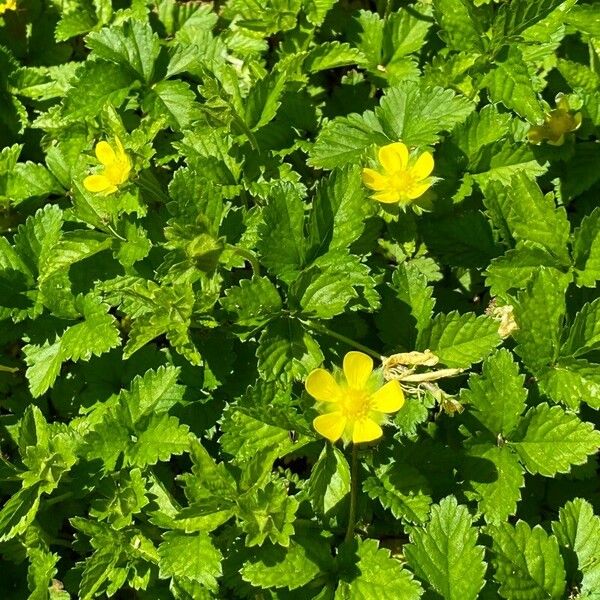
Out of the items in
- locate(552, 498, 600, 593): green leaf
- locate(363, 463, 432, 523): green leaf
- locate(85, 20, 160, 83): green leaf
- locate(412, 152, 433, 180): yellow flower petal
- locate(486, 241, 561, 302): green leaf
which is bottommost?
locate(552, 498, 600, 593): green leaf

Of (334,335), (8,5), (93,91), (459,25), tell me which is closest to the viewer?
(334,335)

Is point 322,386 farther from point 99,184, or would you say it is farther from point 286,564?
point 99,184

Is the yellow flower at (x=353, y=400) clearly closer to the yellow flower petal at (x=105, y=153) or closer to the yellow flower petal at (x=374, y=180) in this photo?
the yellow flower petal at (x=374, y=180)

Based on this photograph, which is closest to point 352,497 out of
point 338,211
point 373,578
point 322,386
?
point 373,578

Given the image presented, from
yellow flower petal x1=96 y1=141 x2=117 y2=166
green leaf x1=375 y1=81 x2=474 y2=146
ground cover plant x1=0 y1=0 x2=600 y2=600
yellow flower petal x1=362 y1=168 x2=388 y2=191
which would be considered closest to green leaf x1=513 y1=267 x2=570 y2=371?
ground cover plant x1=0 y1=0 x2=600 y2=600

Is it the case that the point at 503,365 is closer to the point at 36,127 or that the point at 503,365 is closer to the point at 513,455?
the point at 513,455

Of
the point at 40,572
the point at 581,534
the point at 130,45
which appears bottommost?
the point at 40,572

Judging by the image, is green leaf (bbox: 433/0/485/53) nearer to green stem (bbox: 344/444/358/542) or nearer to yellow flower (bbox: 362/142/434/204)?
yellow flower (bbox: 362/142/434/204)
